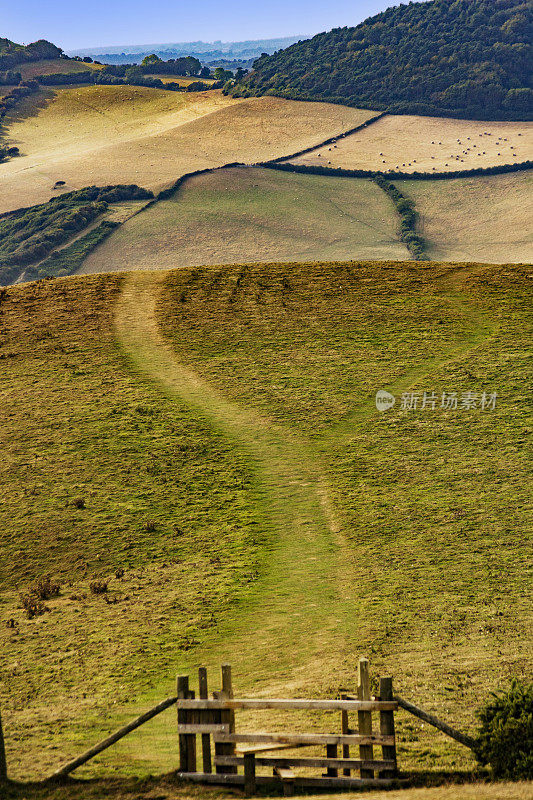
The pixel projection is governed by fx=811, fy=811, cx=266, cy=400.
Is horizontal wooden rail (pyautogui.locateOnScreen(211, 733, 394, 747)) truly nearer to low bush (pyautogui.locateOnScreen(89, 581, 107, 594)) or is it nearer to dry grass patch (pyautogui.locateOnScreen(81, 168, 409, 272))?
low bush (pyautogui.locateOnScreen(89, 581, 107, 594))

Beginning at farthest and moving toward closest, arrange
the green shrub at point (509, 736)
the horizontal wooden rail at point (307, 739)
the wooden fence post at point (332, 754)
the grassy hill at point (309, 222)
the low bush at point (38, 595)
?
the grassy hill at point (309, 222) → the low bush at point (38, 595) → the wooden fence post at point (332, 754) → the horizontal wooden rail at point (307, 739) → the green shrub at point (509, 736)

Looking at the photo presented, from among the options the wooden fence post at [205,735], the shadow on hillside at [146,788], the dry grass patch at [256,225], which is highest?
the dry grass patch at [256,225]

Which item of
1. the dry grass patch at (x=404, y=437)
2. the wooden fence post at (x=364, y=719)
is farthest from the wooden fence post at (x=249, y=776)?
the dry grass patch at (x=404, y=437)

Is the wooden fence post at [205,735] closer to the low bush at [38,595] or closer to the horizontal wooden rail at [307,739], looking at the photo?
the horizontal wooden rail at [307,739]

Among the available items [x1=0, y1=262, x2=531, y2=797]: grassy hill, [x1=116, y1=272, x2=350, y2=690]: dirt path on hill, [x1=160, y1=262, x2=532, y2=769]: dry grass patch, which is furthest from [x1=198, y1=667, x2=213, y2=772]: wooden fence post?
[x1=116, y1=272, x2=350, y2=690]: dirt path on hill

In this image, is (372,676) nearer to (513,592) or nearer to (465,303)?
(513,592)

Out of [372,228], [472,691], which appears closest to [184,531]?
[472,691]
